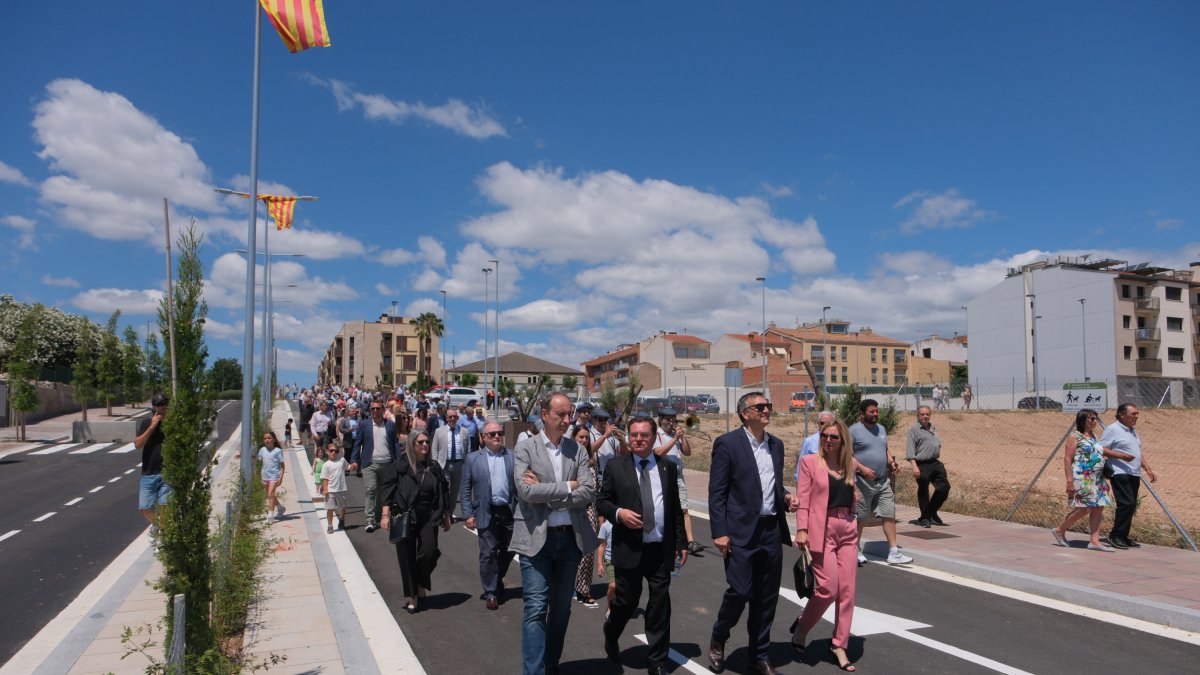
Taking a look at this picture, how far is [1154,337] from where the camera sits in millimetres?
66562

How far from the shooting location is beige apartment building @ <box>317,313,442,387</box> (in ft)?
346

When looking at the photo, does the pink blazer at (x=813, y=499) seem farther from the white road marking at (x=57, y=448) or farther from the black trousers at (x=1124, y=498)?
the white road marking at (x=57, y=448)

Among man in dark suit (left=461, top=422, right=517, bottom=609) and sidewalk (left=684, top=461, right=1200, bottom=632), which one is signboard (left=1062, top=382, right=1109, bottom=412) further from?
man in dark suit (left=461, top=422, right=517, bottom=609)

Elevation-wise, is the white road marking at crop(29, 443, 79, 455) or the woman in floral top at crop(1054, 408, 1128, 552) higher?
the woman in floral top at crop(1054, 408, 1128, 552)

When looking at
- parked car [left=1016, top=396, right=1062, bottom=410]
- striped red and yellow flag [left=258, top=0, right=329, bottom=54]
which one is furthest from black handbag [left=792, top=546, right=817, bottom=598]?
parked car [left=1016, top=396, right=1062, bottom=410]

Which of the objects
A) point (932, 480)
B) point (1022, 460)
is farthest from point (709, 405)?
point (932, 480)

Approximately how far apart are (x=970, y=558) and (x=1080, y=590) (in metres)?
1.71

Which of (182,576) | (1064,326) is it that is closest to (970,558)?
(182,576)

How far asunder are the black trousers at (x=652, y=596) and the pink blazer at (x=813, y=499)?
1018 millimetres

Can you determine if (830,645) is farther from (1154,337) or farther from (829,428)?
(1154,337)

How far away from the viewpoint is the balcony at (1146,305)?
66188 mm

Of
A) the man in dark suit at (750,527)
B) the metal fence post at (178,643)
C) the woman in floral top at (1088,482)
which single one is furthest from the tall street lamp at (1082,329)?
the metal fence post at (178,643)

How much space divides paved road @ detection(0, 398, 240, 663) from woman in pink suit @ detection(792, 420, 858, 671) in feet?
19.5

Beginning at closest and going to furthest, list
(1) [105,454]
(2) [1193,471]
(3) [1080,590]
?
(3) [1080,590], (2) [1193,471], (1) [105,454]
